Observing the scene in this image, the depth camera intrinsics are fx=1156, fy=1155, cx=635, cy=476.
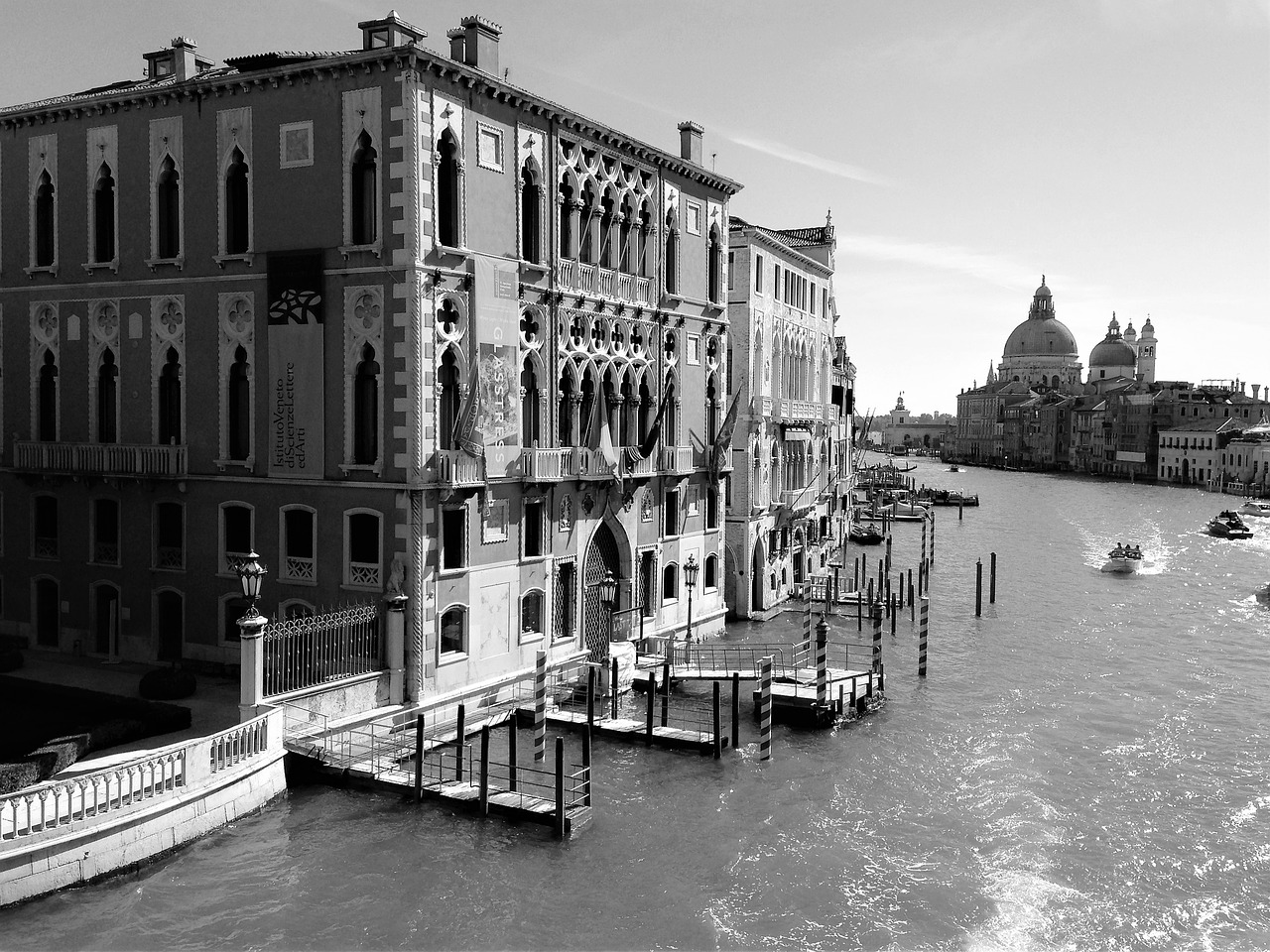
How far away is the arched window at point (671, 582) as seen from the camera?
33.3 metres

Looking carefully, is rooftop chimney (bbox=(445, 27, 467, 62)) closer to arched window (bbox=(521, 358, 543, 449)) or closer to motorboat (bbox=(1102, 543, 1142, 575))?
arched window (bbox=(521, 358, 543, 449))

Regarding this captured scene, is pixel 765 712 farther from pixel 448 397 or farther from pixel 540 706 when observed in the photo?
pixel 448 397

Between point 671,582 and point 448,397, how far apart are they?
38.7ft

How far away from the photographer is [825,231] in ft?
164

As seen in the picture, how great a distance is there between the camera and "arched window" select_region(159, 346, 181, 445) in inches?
1015

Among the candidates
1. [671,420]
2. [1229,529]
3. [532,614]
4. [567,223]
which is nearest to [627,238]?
[567,223]

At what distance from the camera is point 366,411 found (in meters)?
23.5

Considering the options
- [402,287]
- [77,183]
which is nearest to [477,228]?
[402,287]

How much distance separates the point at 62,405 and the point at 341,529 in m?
8.79

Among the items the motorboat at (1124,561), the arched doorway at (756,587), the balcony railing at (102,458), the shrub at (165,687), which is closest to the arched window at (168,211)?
the balcony railing at (102,458)

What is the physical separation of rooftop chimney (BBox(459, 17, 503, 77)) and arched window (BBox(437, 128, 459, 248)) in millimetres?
2276

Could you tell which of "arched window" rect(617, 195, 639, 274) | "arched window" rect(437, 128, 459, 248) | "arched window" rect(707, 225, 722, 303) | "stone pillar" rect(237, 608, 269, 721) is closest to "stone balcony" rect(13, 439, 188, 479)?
"stone pillar" rect(237, 608, 269, 721)

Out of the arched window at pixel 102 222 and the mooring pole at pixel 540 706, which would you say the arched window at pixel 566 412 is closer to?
the mooring pole at pixel 540 706

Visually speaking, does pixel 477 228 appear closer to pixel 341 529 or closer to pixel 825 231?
pixel 341 529
